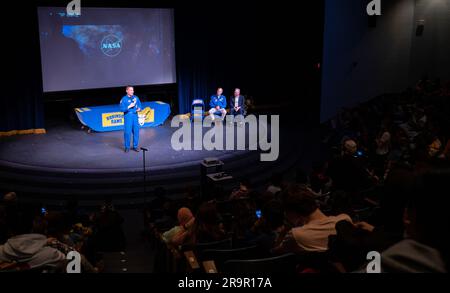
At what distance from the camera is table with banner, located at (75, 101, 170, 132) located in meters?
11.9

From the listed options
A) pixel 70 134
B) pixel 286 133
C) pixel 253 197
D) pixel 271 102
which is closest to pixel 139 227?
pixel 253 197

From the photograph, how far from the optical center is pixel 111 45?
12617 millimetres

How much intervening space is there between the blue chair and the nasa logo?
2435 millimetres

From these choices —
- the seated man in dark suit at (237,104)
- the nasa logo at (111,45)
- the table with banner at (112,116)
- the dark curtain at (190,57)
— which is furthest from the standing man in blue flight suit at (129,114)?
the dark curtain at (190,57)

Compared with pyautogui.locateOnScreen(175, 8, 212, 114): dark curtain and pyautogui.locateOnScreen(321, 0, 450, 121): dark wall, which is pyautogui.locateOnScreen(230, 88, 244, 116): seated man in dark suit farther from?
pyautogui.locateOnScreen(321, 0, 450, 121): dark wall

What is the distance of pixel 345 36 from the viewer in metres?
13.7

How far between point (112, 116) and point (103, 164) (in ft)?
9.32

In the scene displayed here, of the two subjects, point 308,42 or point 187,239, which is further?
point 308,42

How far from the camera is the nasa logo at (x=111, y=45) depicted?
1250 centimetres

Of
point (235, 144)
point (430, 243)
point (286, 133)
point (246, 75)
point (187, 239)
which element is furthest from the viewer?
point (246, 75)

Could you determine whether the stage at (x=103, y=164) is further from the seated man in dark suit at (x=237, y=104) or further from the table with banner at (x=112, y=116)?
the seated man in dark suit at (x=237, y=104)

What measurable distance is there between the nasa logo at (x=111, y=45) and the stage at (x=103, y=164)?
2.13 m
